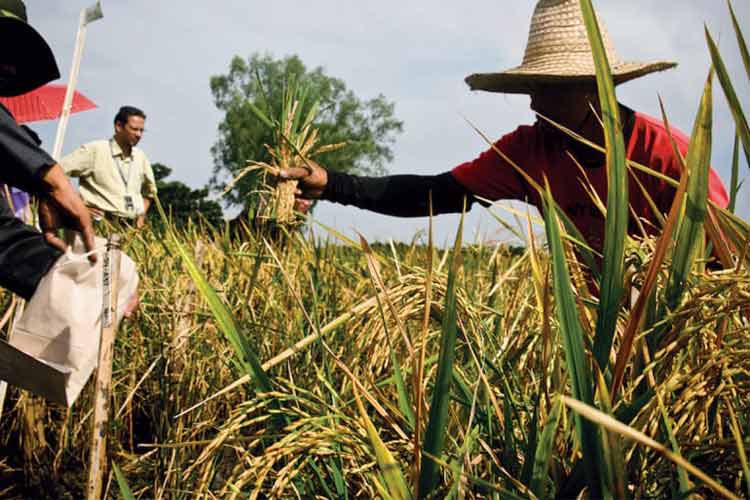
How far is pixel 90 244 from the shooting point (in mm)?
1645

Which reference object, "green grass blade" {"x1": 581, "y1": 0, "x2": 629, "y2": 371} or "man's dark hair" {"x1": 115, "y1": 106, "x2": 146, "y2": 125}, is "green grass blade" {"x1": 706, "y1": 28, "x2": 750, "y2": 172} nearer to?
"green grass blade" {"x1": 581, "y1": 0, "x2": 629, "y2": 371}

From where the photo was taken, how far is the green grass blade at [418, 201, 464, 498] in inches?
28.0

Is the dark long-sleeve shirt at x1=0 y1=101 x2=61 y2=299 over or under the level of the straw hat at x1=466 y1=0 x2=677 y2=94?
under

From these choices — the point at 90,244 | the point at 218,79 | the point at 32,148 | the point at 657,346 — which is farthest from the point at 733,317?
the point at 218,79

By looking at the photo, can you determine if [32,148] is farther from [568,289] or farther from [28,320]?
[568,289]

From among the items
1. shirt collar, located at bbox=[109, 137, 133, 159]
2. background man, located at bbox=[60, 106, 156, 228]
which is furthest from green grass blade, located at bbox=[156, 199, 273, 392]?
shirt collar, located at bbox=[109, 137, 133, 159]

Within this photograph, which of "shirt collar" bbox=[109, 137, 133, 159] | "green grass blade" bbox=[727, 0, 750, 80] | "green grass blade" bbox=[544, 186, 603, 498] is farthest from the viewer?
"shirt collar" bbox=[109, 137, 133, 159]

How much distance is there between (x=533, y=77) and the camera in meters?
1.76

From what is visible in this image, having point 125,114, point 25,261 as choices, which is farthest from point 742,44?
point 125,114

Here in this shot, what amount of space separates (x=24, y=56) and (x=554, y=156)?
1439mm

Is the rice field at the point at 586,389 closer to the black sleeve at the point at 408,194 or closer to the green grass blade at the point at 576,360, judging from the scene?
the green grass blade at the point at 576,360

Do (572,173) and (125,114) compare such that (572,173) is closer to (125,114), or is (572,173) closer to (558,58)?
(558,58)

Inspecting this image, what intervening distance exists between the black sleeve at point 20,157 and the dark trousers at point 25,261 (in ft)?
0.54

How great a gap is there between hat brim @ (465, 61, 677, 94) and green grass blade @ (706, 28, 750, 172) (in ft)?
3.08
